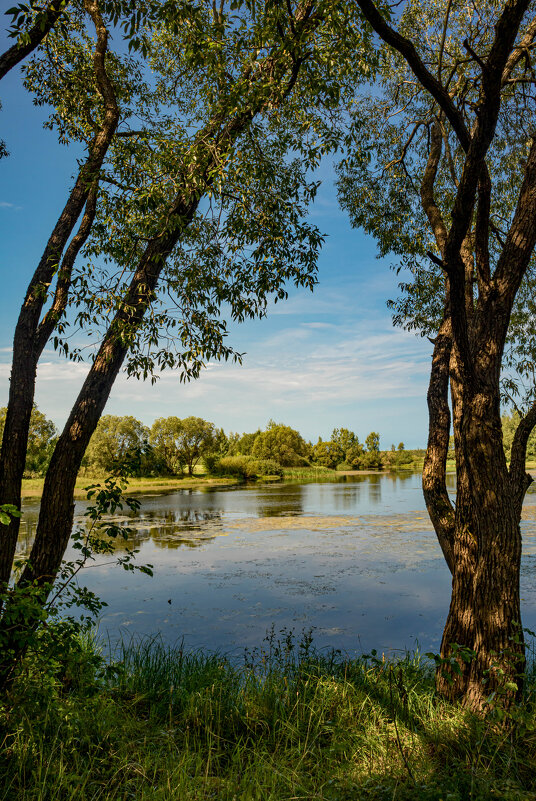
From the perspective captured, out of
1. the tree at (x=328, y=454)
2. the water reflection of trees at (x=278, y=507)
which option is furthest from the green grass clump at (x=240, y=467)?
the tree at (x=328, y=454)

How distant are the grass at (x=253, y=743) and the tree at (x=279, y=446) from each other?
44.8 meters

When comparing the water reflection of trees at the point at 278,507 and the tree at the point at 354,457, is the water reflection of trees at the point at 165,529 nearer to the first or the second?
the water reflection of trees at the point at 278,507

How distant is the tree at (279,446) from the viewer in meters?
49.6

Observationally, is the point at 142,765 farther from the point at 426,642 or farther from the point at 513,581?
the point at 426,642

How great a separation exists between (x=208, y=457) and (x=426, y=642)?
34.6 metres

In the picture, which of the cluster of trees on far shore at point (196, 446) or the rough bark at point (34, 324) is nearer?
the rough bark at point (34, 324)

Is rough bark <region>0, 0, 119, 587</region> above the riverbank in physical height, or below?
above

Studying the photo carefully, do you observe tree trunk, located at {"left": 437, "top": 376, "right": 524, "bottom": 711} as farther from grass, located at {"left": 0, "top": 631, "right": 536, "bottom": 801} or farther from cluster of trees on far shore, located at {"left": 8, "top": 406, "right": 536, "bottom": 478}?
cluster of trees on far shore, located at {"left": 8, "top": 406, "right": 536, "bottom": 478}

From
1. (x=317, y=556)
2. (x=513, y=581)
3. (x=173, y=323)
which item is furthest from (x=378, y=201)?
(x=317, y=556)

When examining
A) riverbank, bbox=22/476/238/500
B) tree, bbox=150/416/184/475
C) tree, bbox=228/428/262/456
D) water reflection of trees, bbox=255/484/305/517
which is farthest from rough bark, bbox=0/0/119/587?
tree, bbox=228/428/262/456

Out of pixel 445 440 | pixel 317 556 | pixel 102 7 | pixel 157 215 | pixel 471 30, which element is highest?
pixel 471 30

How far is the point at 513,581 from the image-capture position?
337 centimetres

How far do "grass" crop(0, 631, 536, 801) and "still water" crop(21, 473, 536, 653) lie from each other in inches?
69.5

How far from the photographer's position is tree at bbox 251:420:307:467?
4962 centimetres
